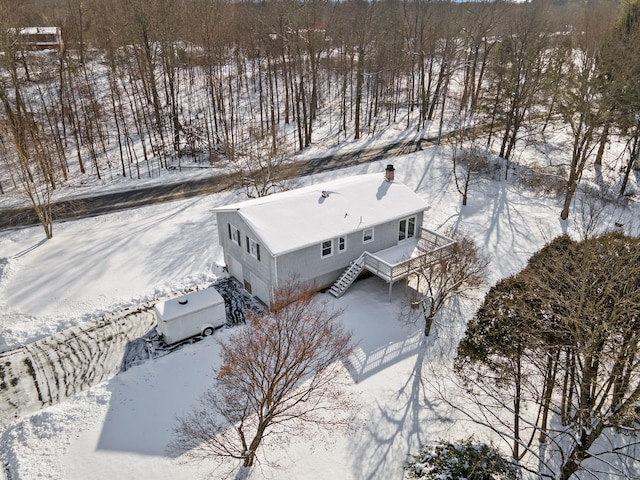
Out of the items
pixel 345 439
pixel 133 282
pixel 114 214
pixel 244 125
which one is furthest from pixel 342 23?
pixel 345 439

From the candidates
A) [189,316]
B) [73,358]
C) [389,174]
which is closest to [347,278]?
[389,174]

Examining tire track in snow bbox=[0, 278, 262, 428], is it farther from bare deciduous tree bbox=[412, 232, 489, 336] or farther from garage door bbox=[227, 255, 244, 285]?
bare deciduous tree bbox=[412, 232, 489, 336]

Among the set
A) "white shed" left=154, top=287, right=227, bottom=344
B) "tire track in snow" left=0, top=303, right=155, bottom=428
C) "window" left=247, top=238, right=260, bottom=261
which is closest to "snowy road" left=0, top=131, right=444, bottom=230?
"window" left=247, top=238, right=260, bottom=261

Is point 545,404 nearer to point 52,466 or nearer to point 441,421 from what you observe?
point 441,421

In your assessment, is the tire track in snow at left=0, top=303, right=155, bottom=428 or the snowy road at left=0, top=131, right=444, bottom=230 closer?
the tire track in snow at left=0, top=303, right=155, bottom=428

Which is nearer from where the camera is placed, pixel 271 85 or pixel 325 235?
pixel 325 235

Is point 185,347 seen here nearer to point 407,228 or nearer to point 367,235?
point 367,235
